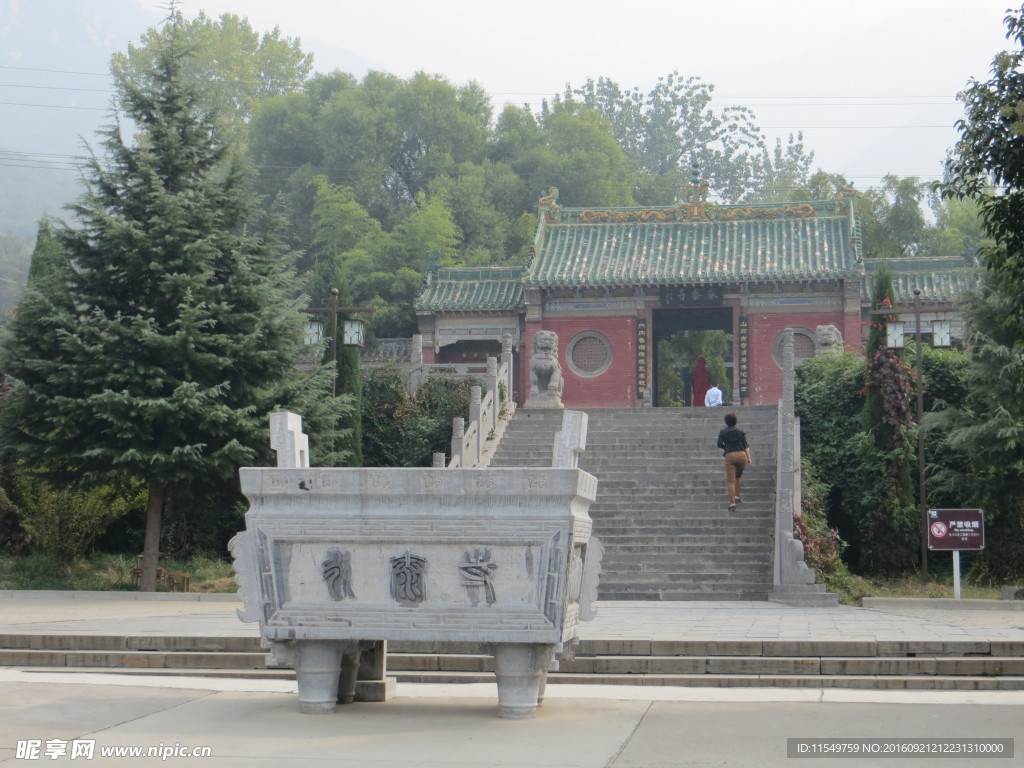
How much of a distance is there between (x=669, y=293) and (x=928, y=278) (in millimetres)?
5956

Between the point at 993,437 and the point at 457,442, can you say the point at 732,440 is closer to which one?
the point at 993,437

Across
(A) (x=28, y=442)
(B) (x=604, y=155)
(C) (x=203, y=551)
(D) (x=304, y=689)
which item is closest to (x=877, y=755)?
(D) (x=304, y=689)

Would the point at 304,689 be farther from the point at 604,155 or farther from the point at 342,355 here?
the point at 604,155

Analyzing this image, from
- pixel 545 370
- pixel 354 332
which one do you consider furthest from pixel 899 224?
pixel 354 332

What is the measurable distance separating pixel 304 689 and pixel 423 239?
29.2m

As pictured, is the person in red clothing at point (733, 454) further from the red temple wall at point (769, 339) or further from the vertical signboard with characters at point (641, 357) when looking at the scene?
the vertical signboard with characters at point (641, 357)

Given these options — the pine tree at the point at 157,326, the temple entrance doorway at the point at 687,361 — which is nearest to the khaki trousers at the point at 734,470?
the pine tree at the point at 157,326

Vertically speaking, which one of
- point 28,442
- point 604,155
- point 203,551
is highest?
point 604,155

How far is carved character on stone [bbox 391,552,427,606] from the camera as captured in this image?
6.78m

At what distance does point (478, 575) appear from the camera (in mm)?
6723

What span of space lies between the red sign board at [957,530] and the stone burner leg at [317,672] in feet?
30.5

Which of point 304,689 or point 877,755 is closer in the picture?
point 877,755

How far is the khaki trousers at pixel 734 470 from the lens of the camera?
16203 mm

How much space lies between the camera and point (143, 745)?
6023mm
